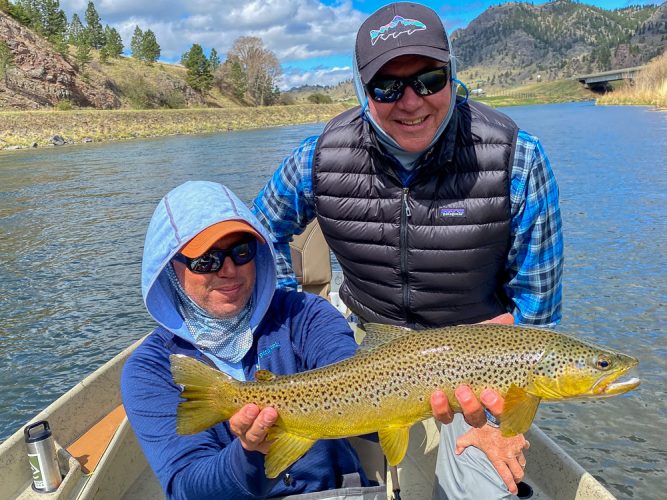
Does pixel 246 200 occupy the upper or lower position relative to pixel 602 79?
lower

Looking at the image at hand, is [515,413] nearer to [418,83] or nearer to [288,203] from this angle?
[418,83]

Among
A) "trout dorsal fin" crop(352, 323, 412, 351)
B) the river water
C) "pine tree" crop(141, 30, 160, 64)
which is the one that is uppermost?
"pine tree" crop(141, 30, 160, 64)

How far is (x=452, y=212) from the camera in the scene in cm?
336

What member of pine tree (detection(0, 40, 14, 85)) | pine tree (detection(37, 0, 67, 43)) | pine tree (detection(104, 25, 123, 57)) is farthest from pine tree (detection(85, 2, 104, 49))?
pine tree (detection(0, 40, 14, 85))

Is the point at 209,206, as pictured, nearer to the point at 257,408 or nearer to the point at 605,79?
the point at 257,408

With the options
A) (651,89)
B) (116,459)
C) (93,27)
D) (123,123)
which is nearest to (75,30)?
(93,27)

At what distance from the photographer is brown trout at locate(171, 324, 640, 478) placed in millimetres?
2475

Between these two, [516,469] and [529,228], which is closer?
[516,469]

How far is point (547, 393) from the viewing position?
8.41 feet

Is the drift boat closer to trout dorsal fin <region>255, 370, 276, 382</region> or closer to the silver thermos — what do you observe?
the silver thermos

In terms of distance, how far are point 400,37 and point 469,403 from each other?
1.89 m

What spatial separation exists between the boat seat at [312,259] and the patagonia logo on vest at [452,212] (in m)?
2.11

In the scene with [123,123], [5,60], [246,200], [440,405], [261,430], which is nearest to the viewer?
[261,430]

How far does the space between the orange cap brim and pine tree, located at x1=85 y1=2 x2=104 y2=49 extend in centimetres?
10404
